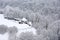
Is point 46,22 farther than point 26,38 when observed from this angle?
Yes

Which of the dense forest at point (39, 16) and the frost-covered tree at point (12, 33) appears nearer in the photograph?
the frost-covered tree at point (12, 33)

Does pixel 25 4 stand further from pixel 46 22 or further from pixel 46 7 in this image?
pixel 46 22

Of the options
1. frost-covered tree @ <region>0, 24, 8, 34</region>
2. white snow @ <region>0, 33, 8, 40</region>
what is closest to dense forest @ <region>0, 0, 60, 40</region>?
frost-covered tree @ <region>0, 24, 8, 34</region>

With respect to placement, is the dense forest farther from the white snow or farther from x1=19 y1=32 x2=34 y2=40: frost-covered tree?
the white snow

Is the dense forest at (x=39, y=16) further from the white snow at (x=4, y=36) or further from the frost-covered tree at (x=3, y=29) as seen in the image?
the white snow at (x=4, y=36)

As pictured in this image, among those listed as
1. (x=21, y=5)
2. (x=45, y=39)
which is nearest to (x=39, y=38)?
(x=45, y=39)

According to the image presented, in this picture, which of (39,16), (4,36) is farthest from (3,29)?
(39,16)

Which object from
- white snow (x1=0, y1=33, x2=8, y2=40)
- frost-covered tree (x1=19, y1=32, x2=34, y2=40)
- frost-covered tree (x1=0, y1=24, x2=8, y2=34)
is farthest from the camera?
frost-covered tree (x1=0, y1=24, x2=8, y2=34)

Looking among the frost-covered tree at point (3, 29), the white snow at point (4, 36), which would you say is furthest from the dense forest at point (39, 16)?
the white snow at point (4, 36)

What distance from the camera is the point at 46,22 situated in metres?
4.57

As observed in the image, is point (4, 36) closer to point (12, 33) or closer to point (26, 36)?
point (12, 33)

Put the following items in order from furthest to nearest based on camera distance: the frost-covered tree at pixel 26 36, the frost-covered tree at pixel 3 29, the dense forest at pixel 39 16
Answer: the frost-covered tree at pixel 3 29, the dense forest at pixel 39 16, the frost-covered tree at pixel 26 36

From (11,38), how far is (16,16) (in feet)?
6.44

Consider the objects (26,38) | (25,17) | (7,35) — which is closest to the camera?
(26,38)
